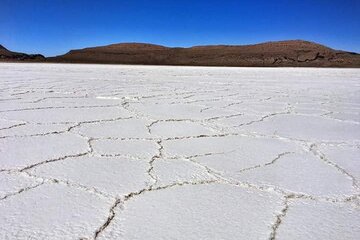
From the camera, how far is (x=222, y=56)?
64.5 ft

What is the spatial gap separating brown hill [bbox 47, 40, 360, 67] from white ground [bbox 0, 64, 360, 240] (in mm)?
16988

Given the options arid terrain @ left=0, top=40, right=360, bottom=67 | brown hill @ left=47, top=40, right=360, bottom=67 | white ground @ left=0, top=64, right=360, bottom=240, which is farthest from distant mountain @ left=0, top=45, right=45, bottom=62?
white ground @ left=0, top=64, right=360, bottom=240

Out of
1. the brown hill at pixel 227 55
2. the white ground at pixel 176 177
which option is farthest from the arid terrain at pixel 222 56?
the white ground at pixel 176 177

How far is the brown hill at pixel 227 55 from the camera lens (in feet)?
61.2

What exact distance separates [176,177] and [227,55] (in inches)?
750

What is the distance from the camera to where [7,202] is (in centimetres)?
90

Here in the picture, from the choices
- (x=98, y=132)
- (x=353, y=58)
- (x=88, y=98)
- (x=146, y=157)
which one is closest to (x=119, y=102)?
(x=88, y=98)

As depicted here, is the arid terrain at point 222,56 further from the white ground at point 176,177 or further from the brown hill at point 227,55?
the white ground at point 176,177

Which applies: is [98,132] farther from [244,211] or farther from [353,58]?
[353,58]

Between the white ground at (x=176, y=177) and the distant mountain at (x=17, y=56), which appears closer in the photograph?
the white ground at (x=176, y=177)

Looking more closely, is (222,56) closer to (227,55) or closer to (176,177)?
(227,55)

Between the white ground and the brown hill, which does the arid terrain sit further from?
the white ground

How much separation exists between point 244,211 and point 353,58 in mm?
19809

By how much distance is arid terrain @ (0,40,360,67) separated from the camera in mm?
18641
